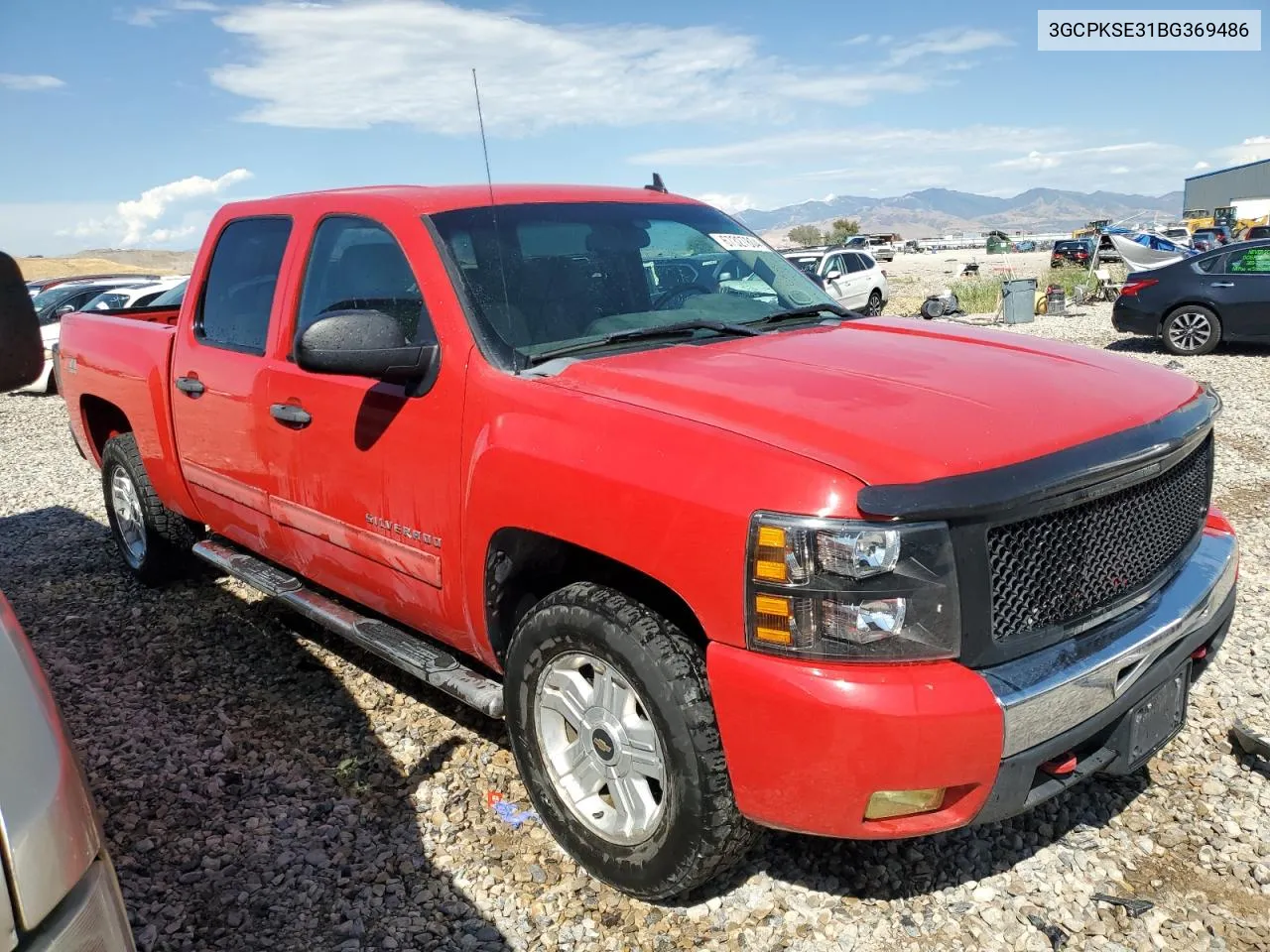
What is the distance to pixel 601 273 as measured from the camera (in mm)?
3324

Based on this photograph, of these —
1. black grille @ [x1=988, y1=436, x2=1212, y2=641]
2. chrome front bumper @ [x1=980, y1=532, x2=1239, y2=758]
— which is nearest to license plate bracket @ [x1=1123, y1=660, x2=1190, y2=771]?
chrome front bumper @ [x1=980, y1=532, x2=1239, y2=758]

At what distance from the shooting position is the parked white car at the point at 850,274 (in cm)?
1920

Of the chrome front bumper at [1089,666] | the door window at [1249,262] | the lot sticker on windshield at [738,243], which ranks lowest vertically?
the chrome front bumper at [1089,666]

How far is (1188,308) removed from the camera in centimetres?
1275

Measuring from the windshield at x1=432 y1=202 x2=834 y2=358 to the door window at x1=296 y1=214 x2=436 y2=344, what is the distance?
0.20m

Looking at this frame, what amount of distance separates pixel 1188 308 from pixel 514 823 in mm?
12824

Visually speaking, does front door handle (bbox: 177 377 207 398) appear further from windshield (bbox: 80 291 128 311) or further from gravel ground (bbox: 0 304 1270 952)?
windshield (bbox: 80 291 128 311)

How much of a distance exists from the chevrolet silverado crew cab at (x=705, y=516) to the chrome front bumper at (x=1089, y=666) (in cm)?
1

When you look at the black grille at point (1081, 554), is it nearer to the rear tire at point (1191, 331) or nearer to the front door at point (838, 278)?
the rear tire at point (1191, 331)

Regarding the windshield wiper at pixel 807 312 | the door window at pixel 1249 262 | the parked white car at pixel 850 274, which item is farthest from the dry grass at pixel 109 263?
the windshield wiper at pixel 807 312

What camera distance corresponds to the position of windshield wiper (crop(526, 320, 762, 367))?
Result: 2.90 meters

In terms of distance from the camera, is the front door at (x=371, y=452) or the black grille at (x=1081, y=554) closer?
the black grille at (x=1081, y=554)

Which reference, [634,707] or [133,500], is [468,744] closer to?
[634,707]

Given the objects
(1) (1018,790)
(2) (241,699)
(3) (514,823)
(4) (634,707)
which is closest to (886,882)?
(1) (1018,790)
